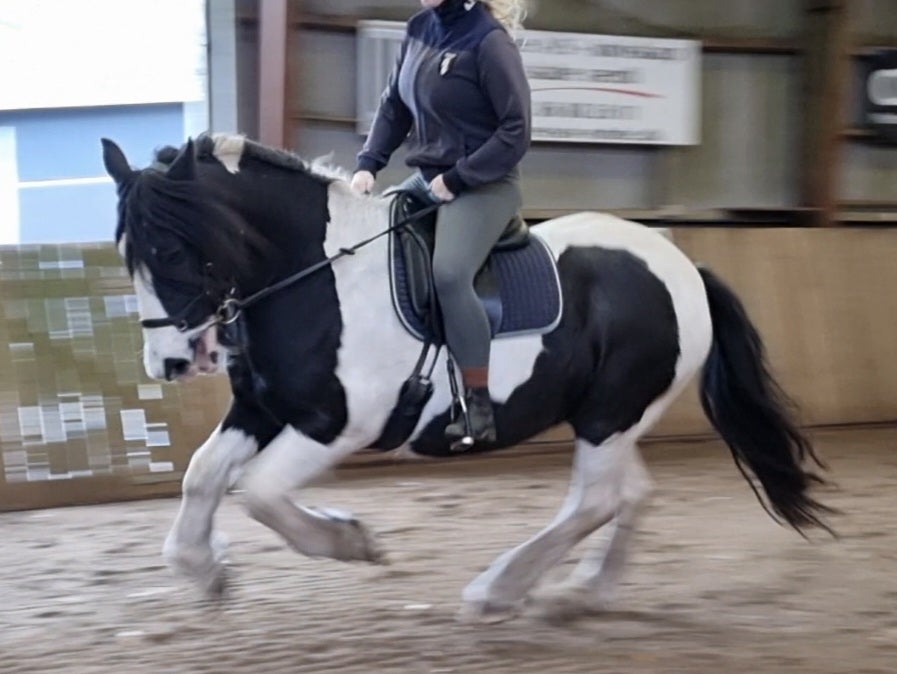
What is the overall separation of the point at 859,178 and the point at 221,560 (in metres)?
6.82

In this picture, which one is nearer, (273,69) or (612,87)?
(273,69)

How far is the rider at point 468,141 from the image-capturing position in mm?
4102

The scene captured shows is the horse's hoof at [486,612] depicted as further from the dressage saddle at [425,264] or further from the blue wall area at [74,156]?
the blue wall area at [74,156]

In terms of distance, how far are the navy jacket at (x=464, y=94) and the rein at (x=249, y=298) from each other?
0.64ft

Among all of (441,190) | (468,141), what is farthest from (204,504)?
(468,141)

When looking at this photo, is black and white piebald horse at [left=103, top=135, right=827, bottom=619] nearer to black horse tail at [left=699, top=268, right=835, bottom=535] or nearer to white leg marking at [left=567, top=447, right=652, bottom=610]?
white leg marking at [left=567, top=447, right=652, bottom=610]

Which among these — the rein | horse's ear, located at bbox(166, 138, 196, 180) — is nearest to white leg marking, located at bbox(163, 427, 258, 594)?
the rein

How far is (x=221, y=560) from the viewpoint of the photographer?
166 inches

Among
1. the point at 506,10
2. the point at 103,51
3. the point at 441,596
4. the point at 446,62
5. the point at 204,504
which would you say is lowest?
the point at 441,596

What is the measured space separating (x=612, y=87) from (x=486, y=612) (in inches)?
192

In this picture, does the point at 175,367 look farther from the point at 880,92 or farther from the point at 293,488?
the point at 880,92

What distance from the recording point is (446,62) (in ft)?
13.6

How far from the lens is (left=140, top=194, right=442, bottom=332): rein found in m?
3.87

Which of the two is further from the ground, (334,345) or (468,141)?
(468,141)
